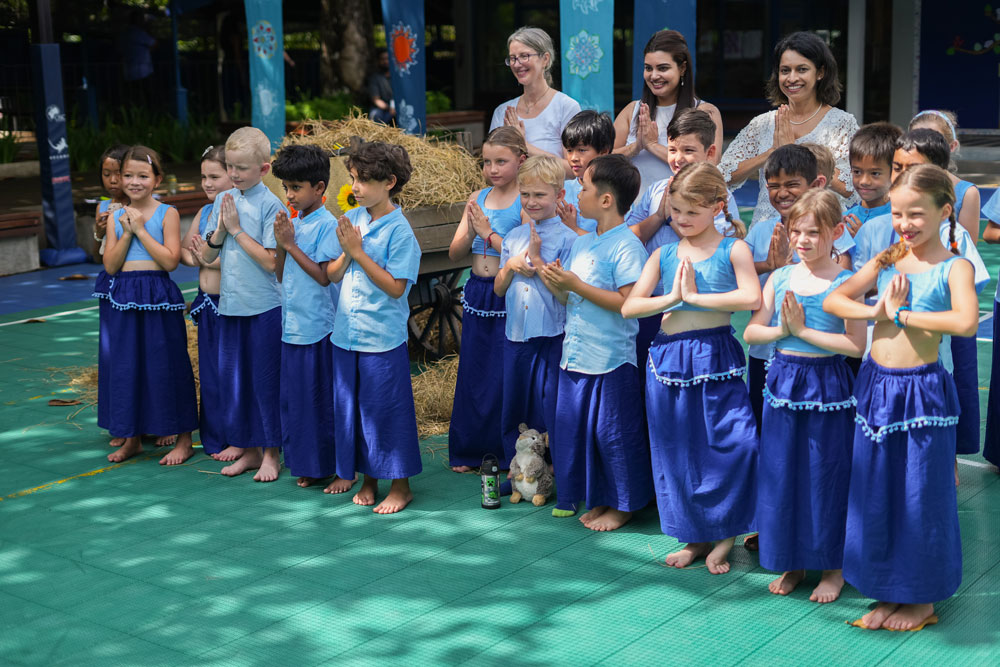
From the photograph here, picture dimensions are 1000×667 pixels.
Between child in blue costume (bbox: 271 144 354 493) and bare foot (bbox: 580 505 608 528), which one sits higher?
child in blue costume (bbox: 271 144 354 493)

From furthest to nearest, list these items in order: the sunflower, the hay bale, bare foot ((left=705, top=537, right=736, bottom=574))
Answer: the hay bale < the sunflower < bare foot ((left=705, top=537, right=736, bottom=574))

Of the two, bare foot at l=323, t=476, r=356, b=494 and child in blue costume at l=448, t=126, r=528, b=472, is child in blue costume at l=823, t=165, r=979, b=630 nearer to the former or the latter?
child in blue costume at l=448, t=126, r=528, b=472

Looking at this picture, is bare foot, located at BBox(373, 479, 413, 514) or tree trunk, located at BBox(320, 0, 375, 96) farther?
tree trunk, located at BBox(320, 0, 375, 96)

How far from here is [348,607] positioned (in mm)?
4152

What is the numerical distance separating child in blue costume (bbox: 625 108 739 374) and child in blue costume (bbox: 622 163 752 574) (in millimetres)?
308

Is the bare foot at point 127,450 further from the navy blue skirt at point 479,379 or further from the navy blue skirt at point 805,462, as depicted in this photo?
the navy blue skirt at point 805,462

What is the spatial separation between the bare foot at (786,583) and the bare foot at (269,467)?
2.48m

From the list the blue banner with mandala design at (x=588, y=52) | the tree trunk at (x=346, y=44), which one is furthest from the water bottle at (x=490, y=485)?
the tree trunk at (x=346, y=44)

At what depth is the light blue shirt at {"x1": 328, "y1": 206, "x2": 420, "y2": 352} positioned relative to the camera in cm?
498

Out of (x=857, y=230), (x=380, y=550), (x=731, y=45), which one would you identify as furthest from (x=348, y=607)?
(x=731, y=45)

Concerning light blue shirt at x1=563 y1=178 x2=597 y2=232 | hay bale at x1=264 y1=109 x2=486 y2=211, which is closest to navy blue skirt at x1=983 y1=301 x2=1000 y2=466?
light blue shirt at x1=563 y1=178 x2=597 y2=232

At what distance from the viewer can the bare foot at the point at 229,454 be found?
5.80 meters

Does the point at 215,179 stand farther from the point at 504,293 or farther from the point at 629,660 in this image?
the point at 629,660

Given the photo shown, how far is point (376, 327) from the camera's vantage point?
5.00 m
